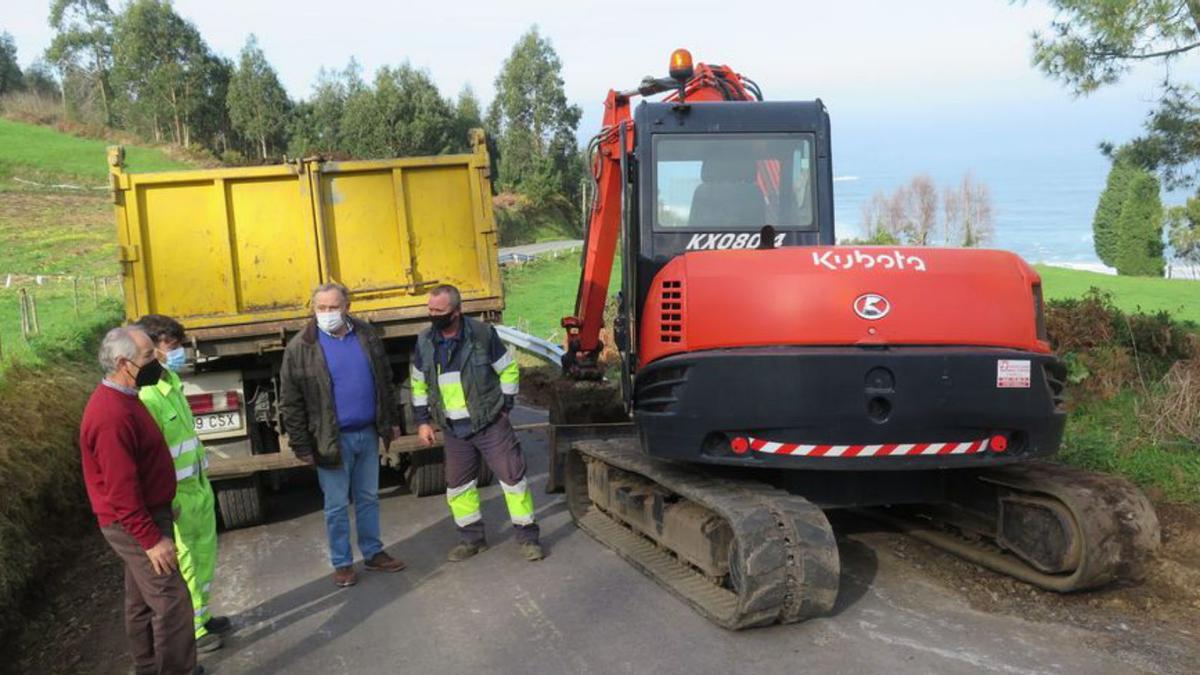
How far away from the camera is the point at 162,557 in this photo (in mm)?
4160

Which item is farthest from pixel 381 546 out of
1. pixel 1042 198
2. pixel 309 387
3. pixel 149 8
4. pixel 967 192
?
pixel 1042 198

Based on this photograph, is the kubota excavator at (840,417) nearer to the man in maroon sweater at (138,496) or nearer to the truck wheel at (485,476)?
the man in maroon sweater at (138,496)

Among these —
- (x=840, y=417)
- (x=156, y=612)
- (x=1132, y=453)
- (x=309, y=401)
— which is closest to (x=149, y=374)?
(x=156, y=612)

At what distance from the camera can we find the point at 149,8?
56.2 meters

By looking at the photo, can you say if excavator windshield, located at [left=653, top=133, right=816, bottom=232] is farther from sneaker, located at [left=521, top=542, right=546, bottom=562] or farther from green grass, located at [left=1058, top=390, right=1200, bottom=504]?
green grass, located at [left=1058, top=390, right=1200, bottom=504]

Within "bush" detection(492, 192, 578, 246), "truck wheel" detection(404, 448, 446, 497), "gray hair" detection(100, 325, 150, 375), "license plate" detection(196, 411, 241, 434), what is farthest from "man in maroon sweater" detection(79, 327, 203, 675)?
"bush" detection(492, 192, 578, 246)

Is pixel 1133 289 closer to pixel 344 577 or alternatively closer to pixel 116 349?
pixel 344 577

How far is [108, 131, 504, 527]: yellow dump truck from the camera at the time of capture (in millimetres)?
7160

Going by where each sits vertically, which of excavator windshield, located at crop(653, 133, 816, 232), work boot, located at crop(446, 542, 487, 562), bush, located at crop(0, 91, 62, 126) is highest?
bush, located at crop(0, 91, 62, 126)

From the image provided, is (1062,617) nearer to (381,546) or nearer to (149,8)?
(381,546)

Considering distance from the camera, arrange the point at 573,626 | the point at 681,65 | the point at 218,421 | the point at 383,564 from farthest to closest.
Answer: the point at 218,421 < the point at 681,65 < the point at 383,564 < the point at 573,626

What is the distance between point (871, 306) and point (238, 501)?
4.91 m

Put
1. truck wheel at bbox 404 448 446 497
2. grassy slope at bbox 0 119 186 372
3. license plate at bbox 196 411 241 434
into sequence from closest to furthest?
1. license plate at bbox 196 411 241 434
2. truck wheel at bbox 404 448 446 497
3. grassy slope at bbox 0 119 186 372

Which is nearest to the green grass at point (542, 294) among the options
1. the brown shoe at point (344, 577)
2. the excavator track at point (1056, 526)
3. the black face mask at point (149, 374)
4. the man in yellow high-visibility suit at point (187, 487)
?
the brown shoe at point (344, 577)
